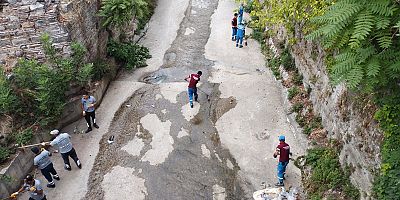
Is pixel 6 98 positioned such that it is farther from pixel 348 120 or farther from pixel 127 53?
pixel 348 120

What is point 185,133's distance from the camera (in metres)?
14.1

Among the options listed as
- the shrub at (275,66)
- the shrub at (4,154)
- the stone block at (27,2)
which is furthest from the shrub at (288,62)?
the shrub at (4,154)

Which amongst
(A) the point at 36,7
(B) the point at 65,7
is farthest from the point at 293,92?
(A) the point at 36,7

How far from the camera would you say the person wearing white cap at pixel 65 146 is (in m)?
11.9

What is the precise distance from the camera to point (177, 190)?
1173 cm

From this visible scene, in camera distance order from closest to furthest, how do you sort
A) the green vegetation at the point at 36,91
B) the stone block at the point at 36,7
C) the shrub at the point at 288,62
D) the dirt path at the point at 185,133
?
the dirt path at the point at 185,133 < the green vegetation at the point at 36,91 < the stone block at the point at 36,7 < the shrub at the point at 288,62

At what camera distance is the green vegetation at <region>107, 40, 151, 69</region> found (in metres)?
17.9

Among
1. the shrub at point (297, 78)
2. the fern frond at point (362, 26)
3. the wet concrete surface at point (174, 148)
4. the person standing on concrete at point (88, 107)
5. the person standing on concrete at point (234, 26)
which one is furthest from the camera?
the person standing on concrete at point (234, 26)

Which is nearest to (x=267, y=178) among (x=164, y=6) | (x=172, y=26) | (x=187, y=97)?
(x=187, y=97)

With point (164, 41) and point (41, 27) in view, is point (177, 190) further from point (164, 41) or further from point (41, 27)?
point (164, 41)

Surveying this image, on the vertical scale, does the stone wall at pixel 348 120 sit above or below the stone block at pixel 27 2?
below

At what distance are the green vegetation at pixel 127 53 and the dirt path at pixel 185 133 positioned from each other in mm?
534

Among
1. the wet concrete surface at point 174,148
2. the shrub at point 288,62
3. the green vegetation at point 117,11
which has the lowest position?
the wet concrete surface at point 174,148

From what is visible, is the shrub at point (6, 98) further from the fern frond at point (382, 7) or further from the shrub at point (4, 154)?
the fern frond at point (382, 7)
